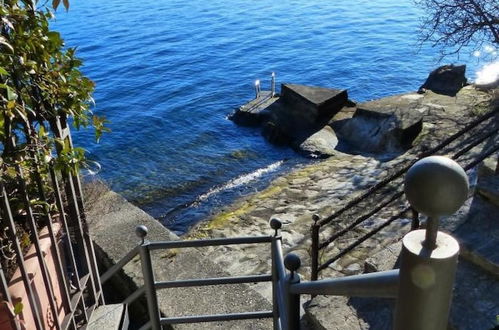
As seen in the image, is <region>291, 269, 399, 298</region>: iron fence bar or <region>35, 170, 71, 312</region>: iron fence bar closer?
<region>291, 269, 399, 298</region>: iron fence bar

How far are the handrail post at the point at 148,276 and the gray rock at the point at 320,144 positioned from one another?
32.2ft

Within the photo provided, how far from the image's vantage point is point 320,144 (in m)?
13.4

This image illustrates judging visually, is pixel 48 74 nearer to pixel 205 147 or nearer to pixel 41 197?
pixel 41 197

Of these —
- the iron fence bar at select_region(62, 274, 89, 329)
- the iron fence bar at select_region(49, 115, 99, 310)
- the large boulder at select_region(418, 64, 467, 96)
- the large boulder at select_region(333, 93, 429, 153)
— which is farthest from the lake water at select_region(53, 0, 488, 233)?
the iron fence bar at select_region(62, 274, 89, 329)

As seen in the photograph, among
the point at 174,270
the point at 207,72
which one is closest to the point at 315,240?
the point at 174,270

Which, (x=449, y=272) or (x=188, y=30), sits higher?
(x=449, y=272)

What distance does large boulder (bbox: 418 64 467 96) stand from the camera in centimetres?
1540

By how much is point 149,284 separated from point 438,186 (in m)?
2.73

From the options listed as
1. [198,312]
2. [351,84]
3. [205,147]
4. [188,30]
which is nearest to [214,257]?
[198,312]

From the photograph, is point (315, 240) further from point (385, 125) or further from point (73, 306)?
point (385, 125)

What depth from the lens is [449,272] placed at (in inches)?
32.3

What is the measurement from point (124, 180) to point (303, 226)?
746 cm

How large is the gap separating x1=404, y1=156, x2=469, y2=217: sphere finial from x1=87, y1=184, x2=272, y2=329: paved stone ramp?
126 inches

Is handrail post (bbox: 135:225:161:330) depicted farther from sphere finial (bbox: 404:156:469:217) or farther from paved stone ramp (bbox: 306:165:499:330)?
sphere finial (bbox: 404:156:469:217)
